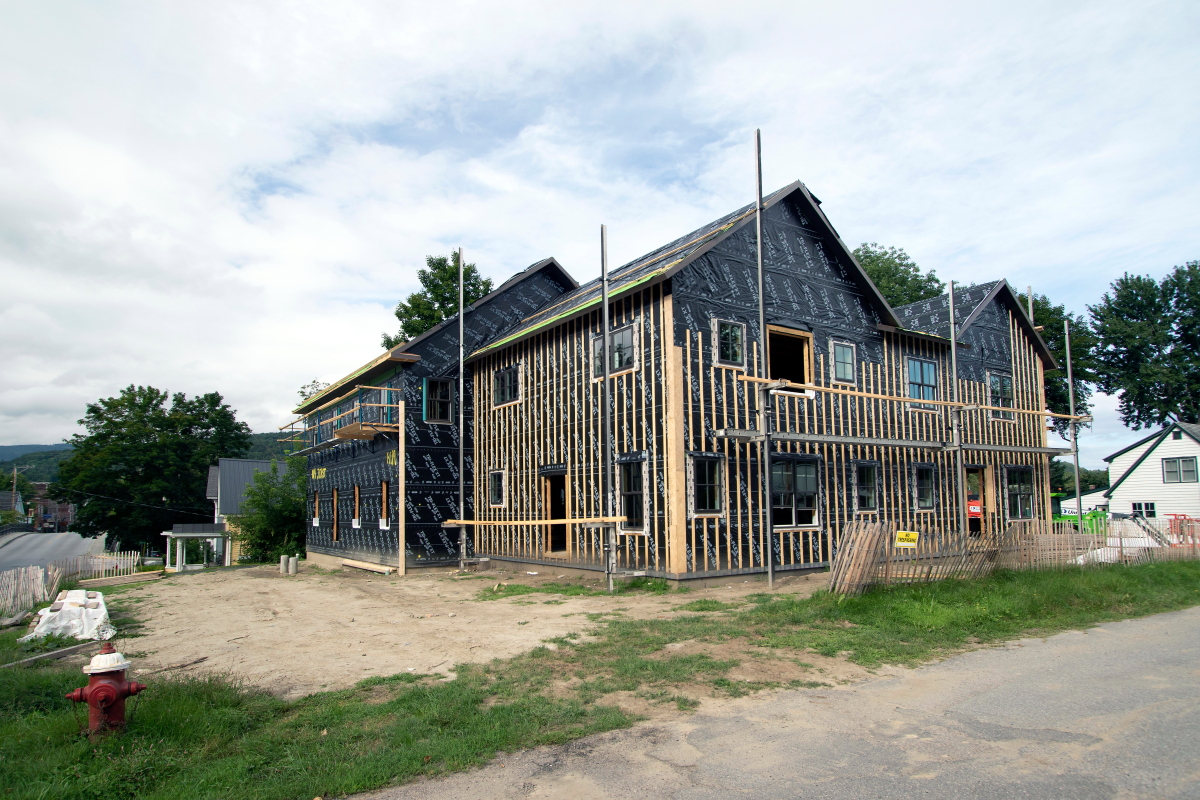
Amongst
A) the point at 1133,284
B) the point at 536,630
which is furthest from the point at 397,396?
the point at 1133,284

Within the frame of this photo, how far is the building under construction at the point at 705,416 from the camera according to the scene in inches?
601

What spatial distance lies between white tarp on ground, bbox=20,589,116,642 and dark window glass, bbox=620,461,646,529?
365 inches

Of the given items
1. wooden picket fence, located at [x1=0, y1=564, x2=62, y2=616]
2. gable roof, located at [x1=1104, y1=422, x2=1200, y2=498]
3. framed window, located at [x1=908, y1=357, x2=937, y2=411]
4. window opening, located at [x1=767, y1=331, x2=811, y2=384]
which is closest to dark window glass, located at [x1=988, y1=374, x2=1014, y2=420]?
framed window, located at [x1=908, y1=357, x2=937, y2=411]

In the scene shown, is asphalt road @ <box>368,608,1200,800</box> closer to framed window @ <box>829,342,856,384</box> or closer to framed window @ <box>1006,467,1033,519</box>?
framed window @ <box>829,342,856,384</box>

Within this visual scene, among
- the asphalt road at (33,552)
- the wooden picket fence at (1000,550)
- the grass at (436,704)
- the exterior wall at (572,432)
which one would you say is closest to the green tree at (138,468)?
the asphalt road at (33,552)

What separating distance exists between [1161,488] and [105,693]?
151 ft

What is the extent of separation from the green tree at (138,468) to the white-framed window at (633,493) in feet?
148

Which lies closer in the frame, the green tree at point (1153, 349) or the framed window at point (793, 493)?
the framed window at point (793, 493)

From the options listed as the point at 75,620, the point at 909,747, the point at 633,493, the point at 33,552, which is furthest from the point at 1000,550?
the point at 33,552

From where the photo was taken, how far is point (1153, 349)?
45.9 m

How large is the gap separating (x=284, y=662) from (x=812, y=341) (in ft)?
43.8

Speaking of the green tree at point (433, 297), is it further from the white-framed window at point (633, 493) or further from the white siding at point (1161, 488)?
the white siding at point (1161, 488)

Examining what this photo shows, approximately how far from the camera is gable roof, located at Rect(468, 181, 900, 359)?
50.9 ft

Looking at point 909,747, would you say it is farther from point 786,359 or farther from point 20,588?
point 20,588
